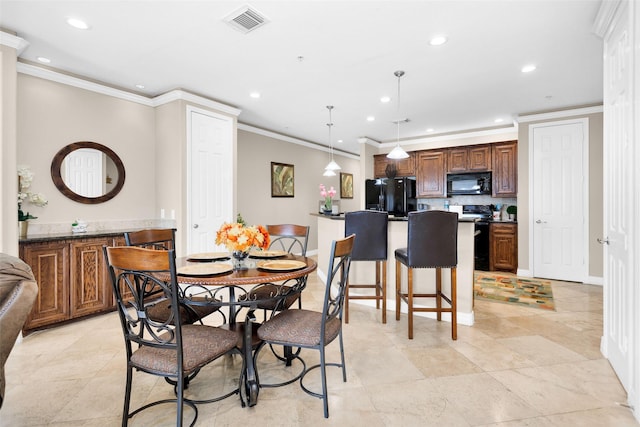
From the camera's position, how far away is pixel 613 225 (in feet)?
7.55

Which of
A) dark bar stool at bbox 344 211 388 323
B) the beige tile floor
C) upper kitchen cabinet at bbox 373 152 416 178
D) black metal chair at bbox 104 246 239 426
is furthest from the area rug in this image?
black metal chair at bbox 104 246 239 426

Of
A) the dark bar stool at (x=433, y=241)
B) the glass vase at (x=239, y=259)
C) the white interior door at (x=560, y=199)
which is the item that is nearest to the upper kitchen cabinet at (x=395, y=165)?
the white interior door at (x=560, y=199)

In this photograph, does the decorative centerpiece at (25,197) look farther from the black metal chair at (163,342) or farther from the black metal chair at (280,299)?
the black metal chair at (280,299)

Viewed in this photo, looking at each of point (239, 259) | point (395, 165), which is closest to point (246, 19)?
point (239, 259)

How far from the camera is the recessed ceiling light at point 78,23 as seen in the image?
256 centimetres

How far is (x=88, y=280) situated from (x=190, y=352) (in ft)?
7.94

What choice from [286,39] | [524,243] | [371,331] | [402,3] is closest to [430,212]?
[371,331]

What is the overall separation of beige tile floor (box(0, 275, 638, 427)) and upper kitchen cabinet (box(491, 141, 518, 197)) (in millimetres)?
3066

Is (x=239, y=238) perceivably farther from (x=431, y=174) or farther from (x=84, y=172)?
(x=431, y=174)

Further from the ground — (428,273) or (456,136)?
(456,136)

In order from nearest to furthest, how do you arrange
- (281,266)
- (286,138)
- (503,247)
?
(281,266) → (503,247) → (286,138)

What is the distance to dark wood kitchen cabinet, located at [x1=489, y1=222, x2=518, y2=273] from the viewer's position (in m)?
5.38

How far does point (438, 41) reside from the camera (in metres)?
2.84

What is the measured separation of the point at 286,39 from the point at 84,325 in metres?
3.37
